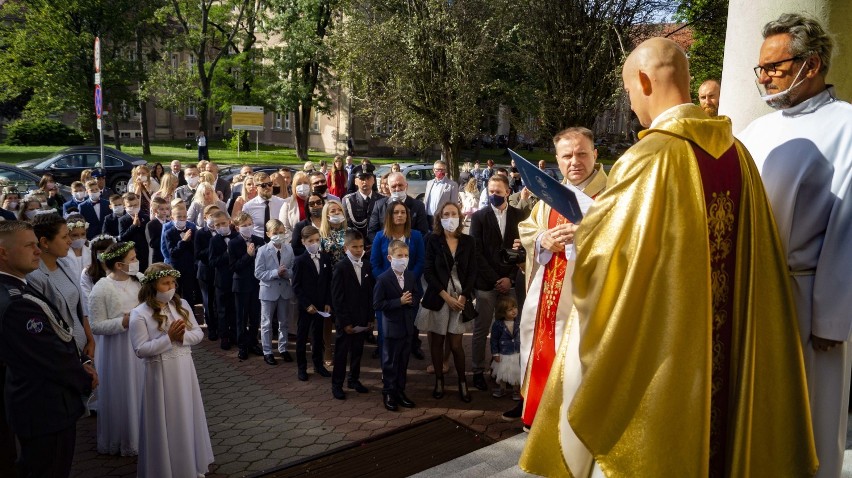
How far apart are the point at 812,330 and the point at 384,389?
4.50 meters

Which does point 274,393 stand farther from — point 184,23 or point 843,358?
point 184,23

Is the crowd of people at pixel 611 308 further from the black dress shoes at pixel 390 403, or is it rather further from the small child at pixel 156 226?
the small child at pixel 156 226

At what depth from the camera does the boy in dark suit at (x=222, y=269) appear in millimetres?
8125

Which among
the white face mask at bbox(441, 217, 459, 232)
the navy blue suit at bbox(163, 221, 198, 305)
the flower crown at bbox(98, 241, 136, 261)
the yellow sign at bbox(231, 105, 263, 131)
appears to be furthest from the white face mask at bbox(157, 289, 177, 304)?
the yellow sign at bbox(231, 105, 263, 131)

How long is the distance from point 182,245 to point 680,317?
25.7 feet

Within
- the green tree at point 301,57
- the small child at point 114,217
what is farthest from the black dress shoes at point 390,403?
the green tree at point 301,57

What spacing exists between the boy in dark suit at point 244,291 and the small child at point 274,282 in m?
0.15

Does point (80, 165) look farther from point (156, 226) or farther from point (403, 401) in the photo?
point (403, 401)

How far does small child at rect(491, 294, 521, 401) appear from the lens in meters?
6.48

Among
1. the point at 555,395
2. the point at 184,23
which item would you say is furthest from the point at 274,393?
the point at 184,23

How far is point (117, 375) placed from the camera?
5.55 m

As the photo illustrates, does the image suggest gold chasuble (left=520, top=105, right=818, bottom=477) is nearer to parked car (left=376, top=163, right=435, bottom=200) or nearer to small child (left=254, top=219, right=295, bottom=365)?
small child (left=254, top=219, right=295, bottom=365)

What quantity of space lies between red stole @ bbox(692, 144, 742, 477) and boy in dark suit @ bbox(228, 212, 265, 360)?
6349mm

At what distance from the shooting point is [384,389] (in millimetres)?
6438
